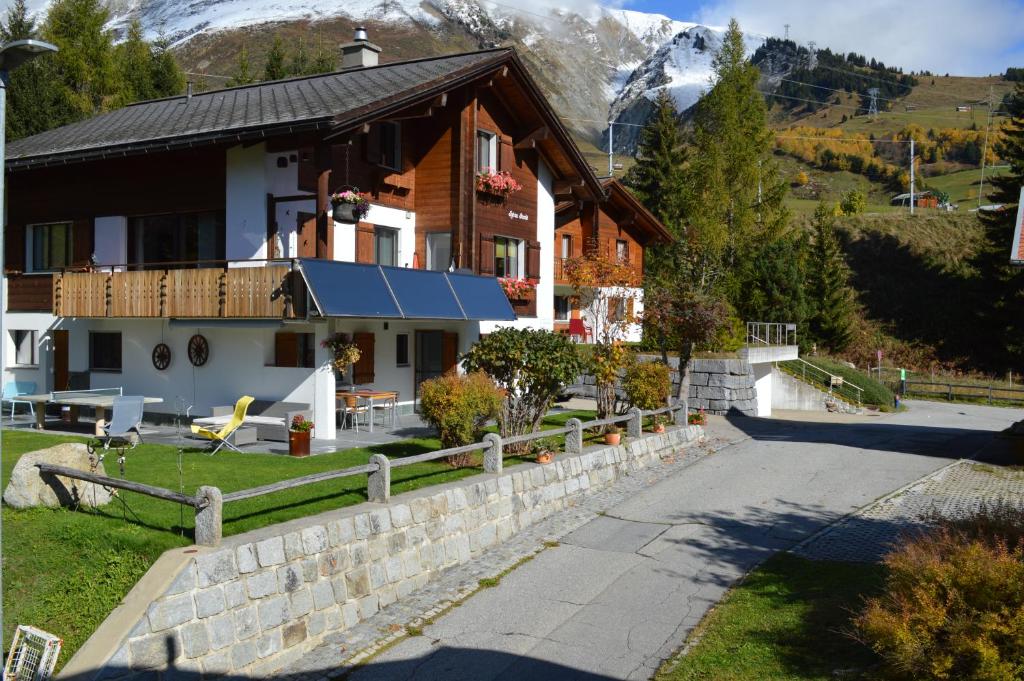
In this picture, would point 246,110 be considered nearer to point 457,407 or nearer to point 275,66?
point 457,407

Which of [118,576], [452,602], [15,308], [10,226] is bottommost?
[452,602]

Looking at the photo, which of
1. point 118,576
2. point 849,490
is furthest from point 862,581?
point 118,576

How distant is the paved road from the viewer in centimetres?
945

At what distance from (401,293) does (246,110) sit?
650 cm

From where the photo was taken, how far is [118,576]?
30.2 feet

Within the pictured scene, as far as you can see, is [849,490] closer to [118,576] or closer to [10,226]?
[118,576]

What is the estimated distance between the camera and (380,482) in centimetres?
1211

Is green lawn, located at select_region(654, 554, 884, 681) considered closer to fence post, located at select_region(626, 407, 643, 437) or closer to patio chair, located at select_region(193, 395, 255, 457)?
fence post, located at select_region(626, 407, 643, 437)

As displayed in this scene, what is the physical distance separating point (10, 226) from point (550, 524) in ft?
63.7

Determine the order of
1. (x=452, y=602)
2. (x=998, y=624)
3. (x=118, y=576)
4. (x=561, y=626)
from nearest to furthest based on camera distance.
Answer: (x=998, y=624) → (x=118, y=576) → (x=561, y=626) → (x=452, y=602)

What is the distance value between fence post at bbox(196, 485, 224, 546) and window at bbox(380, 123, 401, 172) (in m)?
14.6

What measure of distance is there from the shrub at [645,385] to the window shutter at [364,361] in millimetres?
6463

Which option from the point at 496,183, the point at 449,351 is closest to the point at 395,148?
the point at 496,183

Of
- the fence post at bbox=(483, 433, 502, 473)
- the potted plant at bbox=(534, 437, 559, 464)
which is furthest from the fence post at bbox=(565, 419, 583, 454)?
the fence post at bbox=(483, 433, 502, 473)
